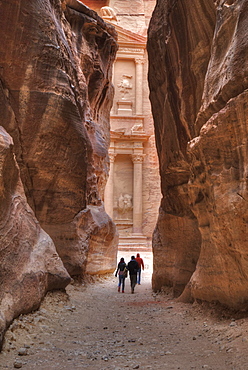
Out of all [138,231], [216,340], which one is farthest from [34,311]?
[138,231]

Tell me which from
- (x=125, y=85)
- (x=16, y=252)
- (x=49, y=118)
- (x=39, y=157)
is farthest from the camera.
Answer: (x=125, y=85)

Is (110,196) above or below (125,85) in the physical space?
below

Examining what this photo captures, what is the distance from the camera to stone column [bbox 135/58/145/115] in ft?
100

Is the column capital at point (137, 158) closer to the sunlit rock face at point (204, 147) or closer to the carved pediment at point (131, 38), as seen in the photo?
the carved pediment at point (131, 38)

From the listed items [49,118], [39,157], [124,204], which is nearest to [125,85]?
[124,204]

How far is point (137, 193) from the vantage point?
1163 inches

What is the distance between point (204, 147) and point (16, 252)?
3597mm

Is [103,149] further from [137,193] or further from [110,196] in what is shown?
[137,193]

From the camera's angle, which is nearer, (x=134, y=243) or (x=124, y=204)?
(x=134, y=243)

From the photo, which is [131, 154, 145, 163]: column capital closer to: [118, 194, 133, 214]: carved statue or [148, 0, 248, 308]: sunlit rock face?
[118, 194, 133, 214]: carved statue

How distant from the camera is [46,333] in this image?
6082 millimetres

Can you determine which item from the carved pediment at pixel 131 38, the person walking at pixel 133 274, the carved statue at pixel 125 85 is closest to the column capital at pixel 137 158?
the carved statue at pixel 125 85

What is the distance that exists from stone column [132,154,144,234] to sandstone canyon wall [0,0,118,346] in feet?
50.1

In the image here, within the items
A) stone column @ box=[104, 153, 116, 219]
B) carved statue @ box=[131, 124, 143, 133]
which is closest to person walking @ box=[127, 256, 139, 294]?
stone column @ box=[104, 153, 116, 219]
